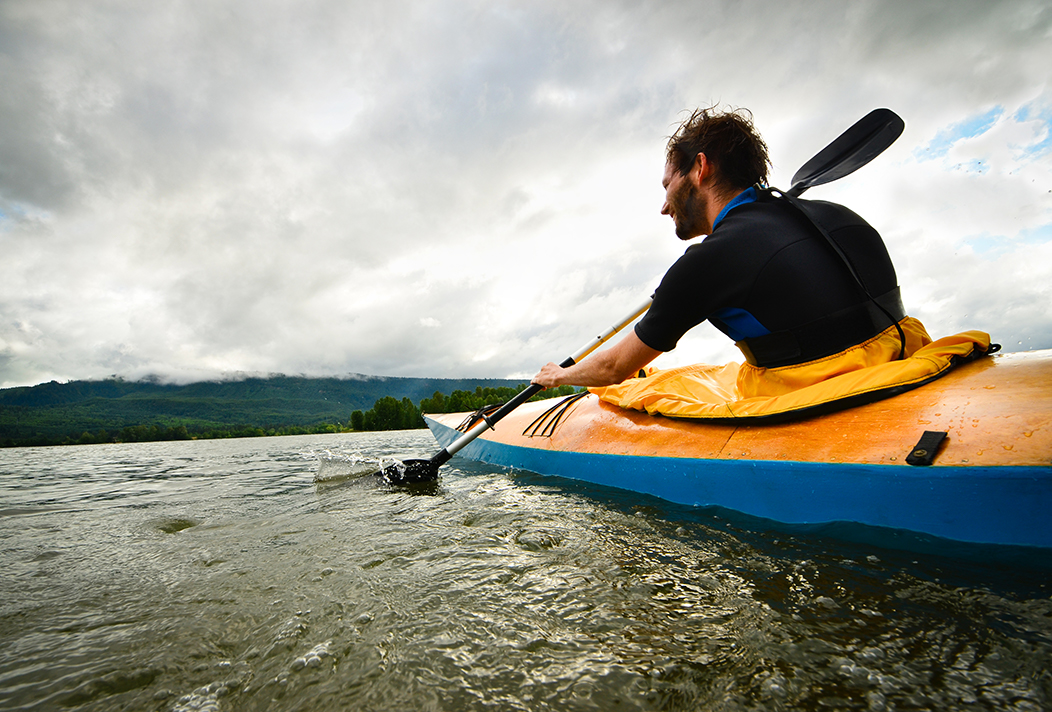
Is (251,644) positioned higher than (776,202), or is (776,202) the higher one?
(776,202)

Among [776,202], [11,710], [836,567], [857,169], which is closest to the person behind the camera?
[11,710]

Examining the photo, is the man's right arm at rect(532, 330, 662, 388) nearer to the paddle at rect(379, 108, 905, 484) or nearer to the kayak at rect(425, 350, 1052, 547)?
the kayak at rect(425, 350, 1052, 547)

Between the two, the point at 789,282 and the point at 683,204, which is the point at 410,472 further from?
the point at 789,282

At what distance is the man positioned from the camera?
2.43 metres

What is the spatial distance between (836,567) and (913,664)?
0.66 metres

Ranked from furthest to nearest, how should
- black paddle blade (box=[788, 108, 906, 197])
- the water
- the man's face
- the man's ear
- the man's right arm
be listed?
the man's face < the man's ear < black paddle blade (box=[788, 108, 906, 197]) < the man's right arm < the water

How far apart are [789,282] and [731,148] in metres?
1.33

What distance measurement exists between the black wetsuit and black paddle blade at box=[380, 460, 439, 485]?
353 centimetres

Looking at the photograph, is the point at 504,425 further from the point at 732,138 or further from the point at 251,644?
the point at 251,644

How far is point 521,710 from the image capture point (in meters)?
1.02

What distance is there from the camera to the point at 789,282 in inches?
95.2

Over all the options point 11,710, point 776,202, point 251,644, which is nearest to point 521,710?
point 251,644

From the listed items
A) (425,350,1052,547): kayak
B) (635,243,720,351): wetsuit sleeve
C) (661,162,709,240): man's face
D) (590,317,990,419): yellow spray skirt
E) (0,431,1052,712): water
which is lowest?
(0,431,1052,712): water

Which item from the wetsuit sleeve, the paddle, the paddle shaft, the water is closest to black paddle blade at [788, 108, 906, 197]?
the paddle
